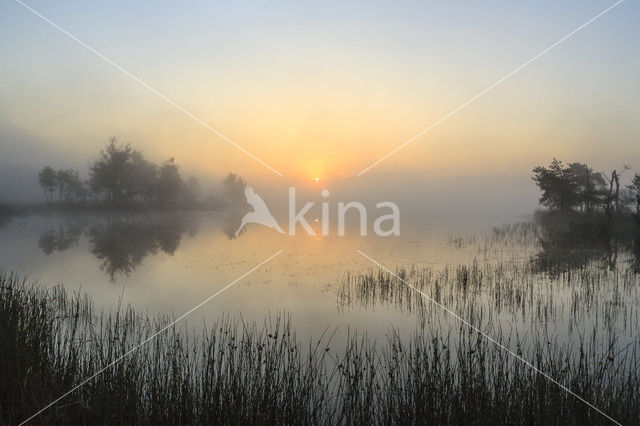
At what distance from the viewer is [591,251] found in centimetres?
2503

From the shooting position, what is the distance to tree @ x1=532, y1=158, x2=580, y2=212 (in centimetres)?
5044

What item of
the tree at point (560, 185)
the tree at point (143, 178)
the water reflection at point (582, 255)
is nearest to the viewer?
the water reflection at point (582, 255)

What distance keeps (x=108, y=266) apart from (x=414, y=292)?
17129mm

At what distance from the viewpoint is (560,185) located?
166 ft

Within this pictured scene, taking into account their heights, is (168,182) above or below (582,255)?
above

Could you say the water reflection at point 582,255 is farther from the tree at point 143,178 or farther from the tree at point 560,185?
the tree at point 143,178

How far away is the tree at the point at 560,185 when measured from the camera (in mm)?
50438

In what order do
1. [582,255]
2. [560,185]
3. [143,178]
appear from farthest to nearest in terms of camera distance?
[143,178] < [560,185] < [582,255]

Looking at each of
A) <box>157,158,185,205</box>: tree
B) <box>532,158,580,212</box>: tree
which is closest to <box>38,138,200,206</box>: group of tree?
<box>157,158,185,205</box>: tree

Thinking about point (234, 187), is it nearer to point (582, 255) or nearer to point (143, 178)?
point (143, 178)

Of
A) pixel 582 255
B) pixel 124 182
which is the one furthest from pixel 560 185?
pixel 124 182

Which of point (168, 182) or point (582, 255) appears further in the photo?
point (168, 182)

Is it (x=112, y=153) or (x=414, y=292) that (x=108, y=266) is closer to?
(x=414, y=292)

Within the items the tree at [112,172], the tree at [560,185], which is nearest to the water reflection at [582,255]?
the tree at [560,185]
